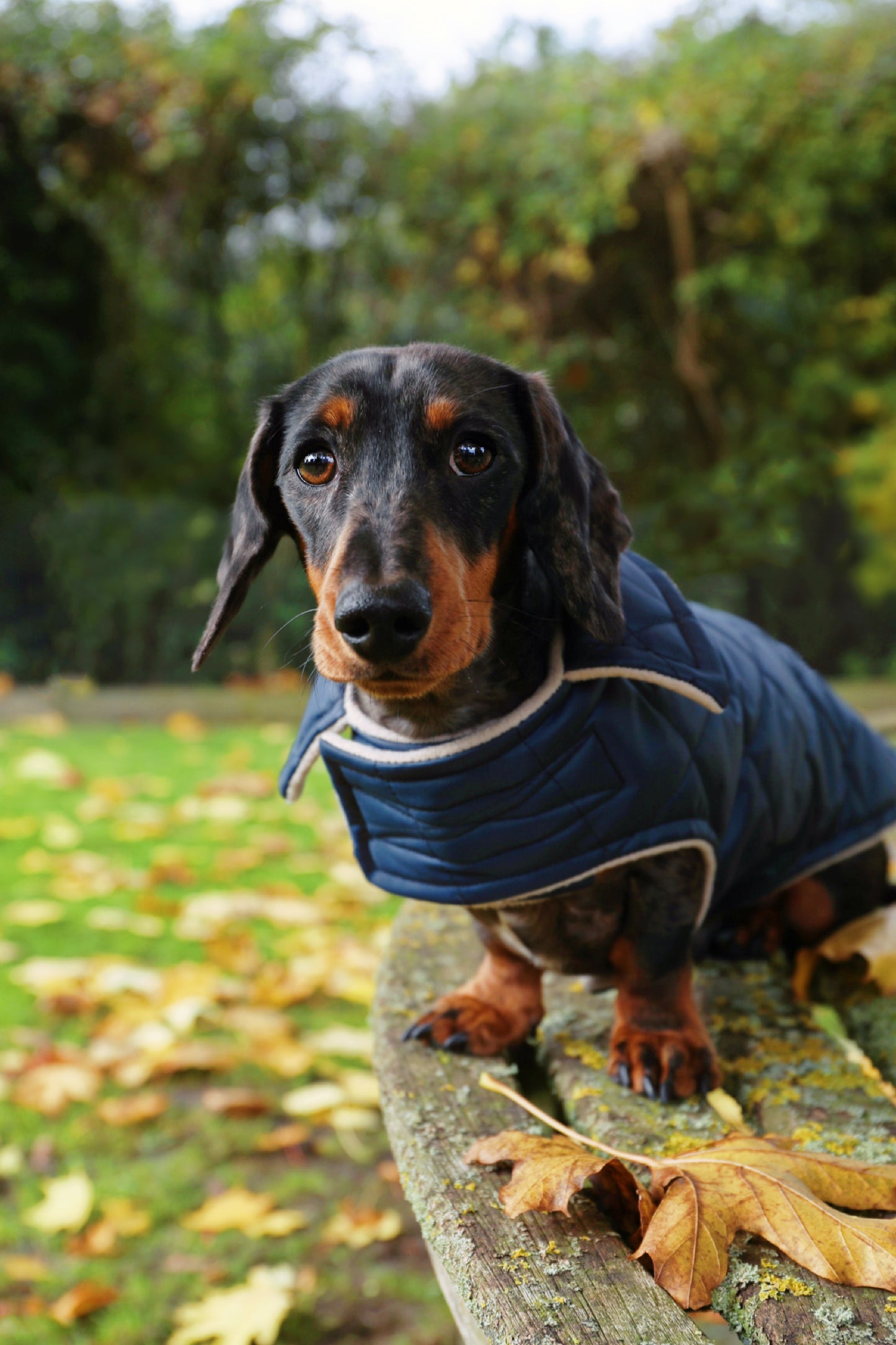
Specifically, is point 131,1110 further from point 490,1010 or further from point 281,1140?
point 490,1010

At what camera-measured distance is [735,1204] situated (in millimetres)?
1141

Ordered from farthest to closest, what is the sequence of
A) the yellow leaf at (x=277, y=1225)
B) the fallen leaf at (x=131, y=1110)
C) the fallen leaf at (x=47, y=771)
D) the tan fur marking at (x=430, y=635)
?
1. the fallen leaf at (x=47, y=771)
2. the fallen leaf at (x=131, y=1110)
3. the yellow leaf at (x=277, y=1225)
4. the tan fur marking at (x=430, y=635)

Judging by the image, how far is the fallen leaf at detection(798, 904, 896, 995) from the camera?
1.83 metres

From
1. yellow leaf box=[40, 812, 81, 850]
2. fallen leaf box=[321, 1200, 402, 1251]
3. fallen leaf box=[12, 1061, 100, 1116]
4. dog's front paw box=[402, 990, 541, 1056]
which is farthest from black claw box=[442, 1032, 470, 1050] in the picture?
yellow leaf box=[40, 812, 81, 850]

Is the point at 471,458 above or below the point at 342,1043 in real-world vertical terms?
above

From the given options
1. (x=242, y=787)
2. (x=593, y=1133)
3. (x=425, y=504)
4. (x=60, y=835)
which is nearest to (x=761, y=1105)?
(x=593, y=1133)

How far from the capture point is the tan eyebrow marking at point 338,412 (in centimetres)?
153

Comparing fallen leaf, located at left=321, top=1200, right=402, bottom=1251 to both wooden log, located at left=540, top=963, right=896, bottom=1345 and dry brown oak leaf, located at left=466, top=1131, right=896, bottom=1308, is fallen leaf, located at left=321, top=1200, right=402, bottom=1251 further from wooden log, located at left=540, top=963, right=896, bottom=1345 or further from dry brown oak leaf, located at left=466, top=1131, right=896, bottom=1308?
dry brown oak leaf, located at left=466, top=1131, right=896, bottom=1308

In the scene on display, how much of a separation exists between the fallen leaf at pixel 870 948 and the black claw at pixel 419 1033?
0.66 metres

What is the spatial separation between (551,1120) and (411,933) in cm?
85

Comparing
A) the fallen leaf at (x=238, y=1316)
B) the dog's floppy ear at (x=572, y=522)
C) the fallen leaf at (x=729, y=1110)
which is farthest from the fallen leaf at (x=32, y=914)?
the dog's floppy ear at (x=572, y=522)

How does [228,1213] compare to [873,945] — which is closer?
[873,945]

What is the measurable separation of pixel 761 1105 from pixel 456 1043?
45 centimetres

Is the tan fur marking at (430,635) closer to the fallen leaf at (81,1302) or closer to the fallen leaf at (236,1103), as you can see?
the fallen leaf at (81,1302)
